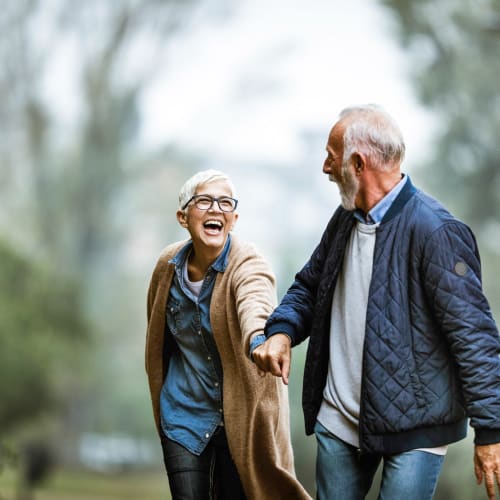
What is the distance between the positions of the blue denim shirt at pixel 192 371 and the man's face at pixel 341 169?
0.61 metres

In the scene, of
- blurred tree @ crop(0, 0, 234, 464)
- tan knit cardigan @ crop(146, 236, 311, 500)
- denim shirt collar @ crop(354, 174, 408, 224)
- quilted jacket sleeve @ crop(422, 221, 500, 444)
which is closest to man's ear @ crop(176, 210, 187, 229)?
tan knit cardigan @ crop(146, 236, 311, 500)

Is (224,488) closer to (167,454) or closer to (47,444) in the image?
(167,454)

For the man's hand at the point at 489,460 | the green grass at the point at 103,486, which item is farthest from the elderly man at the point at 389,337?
the green grass at the point at 103,486

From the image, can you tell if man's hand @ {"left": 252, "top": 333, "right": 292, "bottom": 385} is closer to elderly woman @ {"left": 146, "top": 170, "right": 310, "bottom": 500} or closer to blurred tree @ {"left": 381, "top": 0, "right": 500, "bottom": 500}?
elderly woman @ {"left": 146, "top": 170, "right": 310, "bottom": 500}

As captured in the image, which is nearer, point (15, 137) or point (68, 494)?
point (68, 494)

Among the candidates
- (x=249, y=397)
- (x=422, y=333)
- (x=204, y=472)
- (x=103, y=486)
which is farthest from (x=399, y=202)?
(x=103, y=486)

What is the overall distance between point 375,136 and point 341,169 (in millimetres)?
130

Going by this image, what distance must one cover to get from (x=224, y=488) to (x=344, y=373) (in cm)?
74

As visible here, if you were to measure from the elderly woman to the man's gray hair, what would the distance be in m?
0.60

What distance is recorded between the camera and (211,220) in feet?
10.5

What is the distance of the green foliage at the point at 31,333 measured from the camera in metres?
13.9

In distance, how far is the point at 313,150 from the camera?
14.2m

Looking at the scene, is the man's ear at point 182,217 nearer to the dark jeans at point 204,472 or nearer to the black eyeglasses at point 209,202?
the black eyeglasses at point 209,202

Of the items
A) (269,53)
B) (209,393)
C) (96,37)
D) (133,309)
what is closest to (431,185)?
(269,53)
